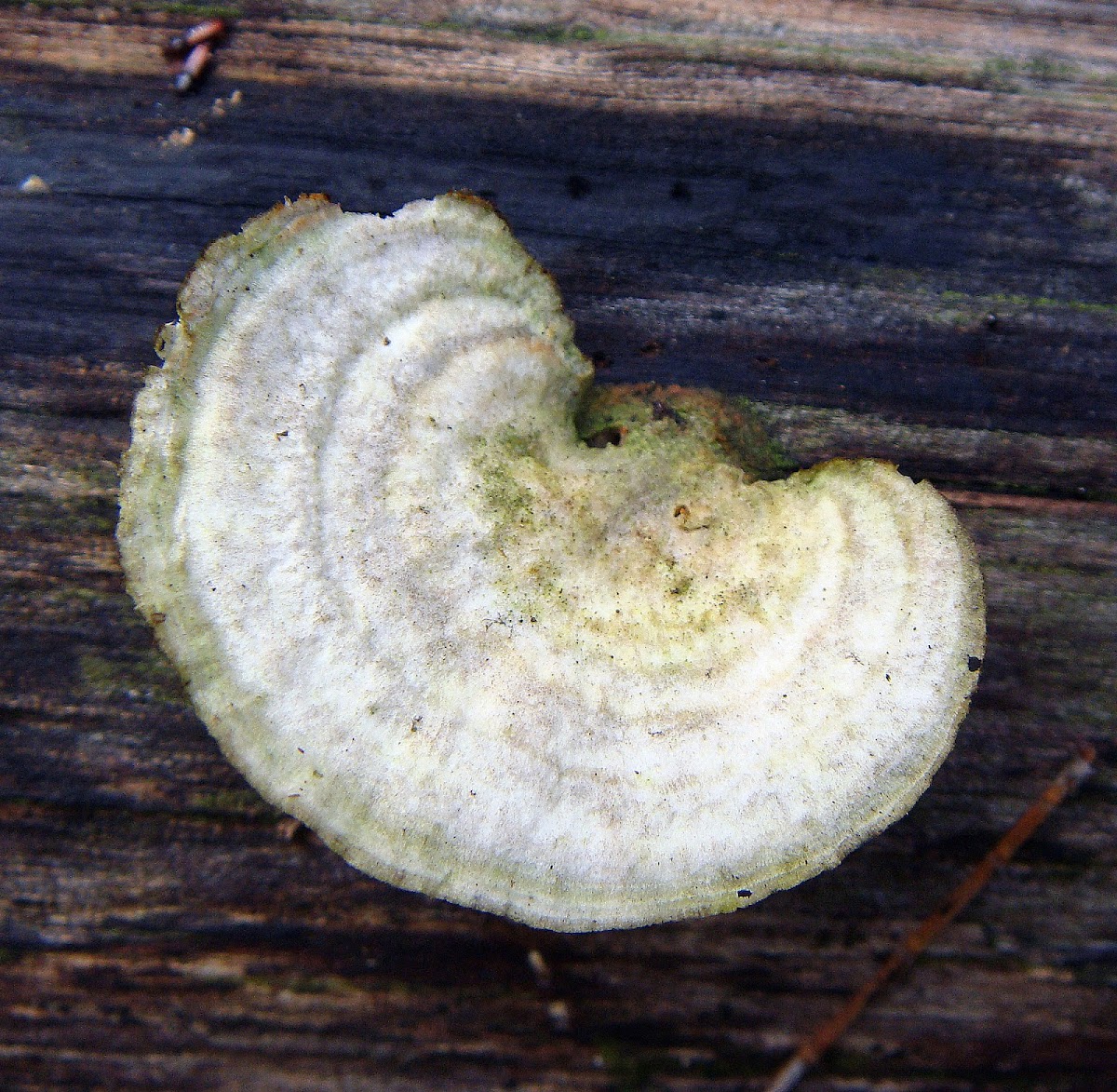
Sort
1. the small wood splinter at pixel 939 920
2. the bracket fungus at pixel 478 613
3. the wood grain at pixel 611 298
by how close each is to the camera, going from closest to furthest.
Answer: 1. the bracket fungus at pixel 478 613
2. the wood grain at pixel 611 298
3. the small wood splinter at pixel 939 920

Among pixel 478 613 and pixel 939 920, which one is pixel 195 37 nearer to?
pixel 478 613

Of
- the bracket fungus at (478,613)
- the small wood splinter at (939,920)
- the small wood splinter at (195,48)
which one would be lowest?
the small wood splinter at (939,920)

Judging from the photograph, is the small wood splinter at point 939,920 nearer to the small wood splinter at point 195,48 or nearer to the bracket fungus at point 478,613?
the bracket fungus at point 478,613

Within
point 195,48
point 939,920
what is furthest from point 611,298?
point 939,920

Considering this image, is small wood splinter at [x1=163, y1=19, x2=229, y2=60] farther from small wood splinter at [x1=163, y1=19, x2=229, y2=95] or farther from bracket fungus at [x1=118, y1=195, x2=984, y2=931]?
bracket fungus at [x1=118, y1=195, x2=984, y2=931]

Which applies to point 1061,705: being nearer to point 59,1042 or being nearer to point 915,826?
point 915,826

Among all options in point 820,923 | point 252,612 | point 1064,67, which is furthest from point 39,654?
point 1064,67

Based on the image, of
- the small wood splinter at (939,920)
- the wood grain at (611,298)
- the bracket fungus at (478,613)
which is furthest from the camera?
the small wood splinter at (939,920)

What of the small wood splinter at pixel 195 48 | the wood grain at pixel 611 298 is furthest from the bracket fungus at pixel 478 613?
the small wood splinter at pixel 195 48
